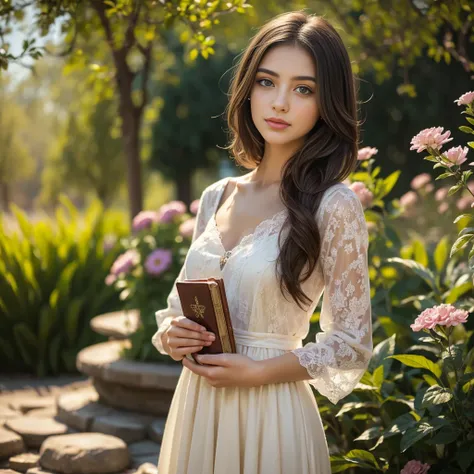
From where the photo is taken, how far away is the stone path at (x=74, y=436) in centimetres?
364

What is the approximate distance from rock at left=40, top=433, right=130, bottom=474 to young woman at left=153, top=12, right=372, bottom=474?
4.16ft

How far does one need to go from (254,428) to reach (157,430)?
2.07m

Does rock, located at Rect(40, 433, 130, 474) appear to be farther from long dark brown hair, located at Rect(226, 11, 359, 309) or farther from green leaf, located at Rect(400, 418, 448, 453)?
long dark brown hair, located at Rect(226, 11, 359, 309)

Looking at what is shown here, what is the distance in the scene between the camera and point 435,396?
2535 mm

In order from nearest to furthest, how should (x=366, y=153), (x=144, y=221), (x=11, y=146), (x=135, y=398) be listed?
(x=366, y=153) → (x=135, y=398) → (x=144, y=221) → (x=11, y=146)

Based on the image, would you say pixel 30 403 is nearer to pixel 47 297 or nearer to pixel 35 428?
pixel 35 428

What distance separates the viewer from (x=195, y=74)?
1723 centimetres

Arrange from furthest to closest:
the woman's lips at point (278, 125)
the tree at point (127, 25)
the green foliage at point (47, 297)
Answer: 1. the green foliage at point (47, 297)
2. the tree at point (127, 25)
3. the woman's lips at point (278, 125)

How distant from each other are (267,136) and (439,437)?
48.6 inches

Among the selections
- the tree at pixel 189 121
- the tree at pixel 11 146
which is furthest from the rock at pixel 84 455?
the tree at pixel 11 146

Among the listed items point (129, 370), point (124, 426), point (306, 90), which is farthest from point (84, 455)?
point (306, 90)

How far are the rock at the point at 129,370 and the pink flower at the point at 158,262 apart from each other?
0.59 m

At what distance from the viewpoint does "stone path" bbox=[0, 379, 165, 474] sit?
11.9ft

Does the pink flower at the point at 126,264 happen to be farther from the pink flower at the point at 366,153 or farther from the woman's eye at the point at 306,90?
the woman's eye at the point at 306,90
